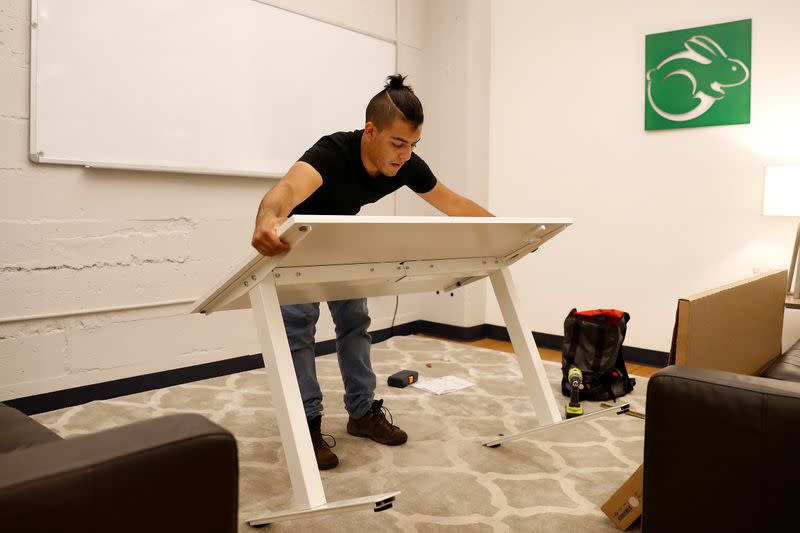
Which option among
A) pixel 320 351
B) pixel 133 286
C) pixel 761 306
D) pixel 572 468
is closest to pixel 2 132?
pixel 133 286

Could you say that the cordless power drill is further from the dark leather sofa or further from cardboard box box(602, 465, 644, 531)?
the dark leather sofa

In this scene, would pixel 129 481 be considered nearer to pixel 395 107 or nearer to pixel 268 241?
pixel 268 241

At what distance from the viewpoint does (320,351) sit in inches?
142

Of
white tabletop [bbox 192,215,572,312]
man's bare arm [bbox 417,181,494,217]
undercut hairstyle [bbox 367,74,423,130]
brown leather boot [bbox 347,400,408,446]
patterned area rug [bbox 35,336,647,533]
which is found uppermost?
undercut hairstyle [bbox 367,74,423,130]

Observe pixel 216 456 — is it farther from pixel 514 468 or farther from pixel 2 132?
pixel 2 132

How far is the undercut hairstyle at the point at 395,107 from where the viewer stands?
1719 mm

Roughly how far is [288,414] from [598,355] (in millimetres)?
1865

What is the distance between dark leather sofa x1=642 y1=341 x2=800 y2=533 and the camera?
36.9 inches

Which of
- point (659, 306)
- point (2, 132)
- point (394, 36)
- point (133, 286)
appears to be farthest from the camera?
point (394, 36)

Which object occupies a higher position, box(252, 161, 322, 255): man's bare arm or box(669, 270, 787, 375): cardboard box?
box(252, 161, 322, 255): man's bare arm

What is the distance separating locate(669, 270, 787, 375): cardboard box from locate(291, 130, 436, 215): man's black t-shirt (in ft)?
3.23

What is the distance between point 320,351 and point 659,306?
195 cm

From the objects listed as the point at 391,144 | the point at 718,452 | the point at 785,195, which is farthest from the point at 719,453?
the point at 785,195

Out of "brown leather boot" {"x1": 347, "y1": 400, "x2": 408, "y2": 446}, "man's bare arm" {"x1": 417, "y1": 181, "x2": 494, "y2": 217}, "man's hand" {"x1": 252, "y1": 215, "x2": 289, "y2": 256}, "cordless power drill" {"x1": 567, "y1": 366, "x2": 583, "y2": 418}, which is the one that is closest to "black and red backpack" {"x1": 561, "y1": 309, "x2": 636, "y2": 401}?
"cordless power drill" {"x1": 567, "y1": 366, "x2": 583, "y2": 418}
